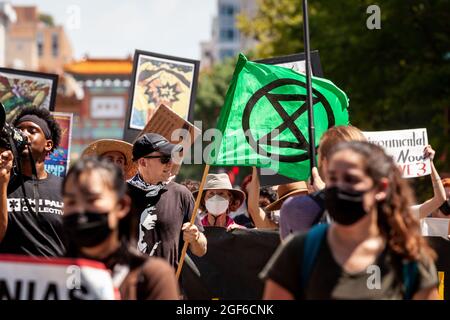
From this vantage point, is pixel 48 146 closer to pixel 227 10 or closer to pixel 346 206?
pixel 346 206

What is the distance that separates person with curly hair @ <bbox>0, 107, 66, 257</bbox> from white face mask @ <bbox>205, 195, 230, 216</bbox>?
266cm

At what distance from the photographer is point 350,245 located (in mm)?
3828

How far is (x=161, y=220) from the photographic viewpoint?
256 inches

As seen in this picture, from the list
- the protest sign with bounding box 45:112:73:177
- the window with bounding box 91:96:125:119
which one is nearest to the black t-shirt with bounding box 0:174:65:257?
the protest sign with bounding box 45:112:73:177

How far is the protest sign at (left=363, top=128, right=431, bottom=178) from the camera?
724cm

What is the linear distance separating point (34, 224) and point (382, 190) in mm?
2376

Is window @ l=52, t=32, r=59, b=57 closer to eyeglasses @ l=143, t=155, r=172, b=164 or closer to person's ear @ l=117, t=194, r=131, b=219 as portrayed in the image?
eyeglasses @ l=143, t=155, r=172, b=164

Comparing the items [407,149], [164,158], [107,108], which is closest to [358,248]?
[164,158]

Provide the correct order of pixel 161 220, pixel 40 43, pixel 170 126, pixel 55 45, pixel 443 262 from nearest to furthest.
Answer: pixel 161 220 < pixel 443 262 < pixel 170 126 < pixel 40 43 < pixel 55 45

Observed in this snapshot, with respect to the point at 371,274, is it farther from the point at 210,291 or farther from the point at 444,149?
the point at 444,149

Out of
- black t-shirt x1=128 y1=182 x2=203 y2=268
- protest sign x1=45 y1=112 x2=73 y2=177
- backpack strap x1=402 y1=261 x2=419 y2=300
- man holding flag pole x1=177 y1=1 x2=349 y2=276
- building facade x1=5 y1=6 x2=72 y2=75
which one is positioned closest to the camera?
backpack strap x1=402 y1=261 x2=419 y2=300

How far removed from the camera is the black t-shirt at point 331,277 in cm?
375

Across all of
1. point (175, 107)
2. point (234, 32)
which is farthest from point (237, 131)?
point (234, 32)

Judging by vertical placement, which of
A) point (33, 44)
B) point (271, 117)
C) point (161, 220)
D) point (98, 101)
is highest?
point (33, 44)
